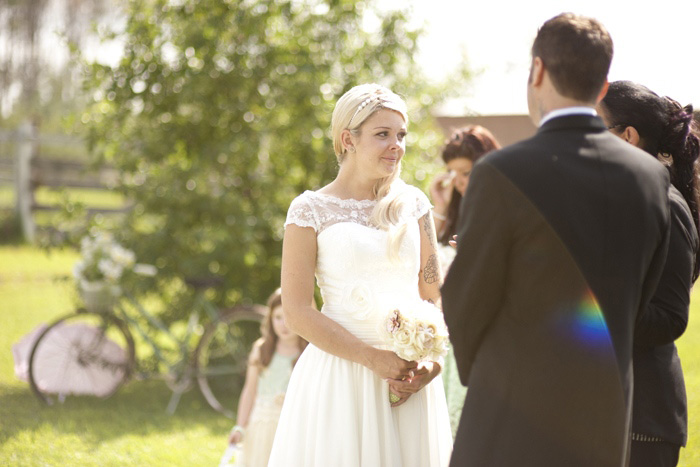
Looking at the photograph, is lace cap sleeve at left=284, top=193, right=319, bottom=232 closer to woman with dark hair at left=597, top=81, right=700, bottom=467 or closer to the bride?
the bride

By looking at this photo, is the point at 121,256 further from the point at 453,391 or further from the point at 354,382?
the point at 354,382

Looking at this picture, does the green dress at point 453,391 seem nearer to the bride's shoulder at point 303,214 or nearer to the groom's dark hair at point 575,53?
the bride's shoulder at point 303,214

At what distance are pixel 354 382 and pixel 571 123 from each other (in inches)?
55.9

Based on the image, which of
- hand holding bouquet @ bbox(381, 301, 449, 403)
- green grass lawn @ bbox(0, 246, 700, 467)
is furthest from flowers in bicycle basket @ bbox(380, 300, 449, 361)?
green grass lawn @ bbox(0, 246, 700, 467)

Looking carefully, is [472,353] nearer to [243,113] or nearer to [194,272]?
[194,272]

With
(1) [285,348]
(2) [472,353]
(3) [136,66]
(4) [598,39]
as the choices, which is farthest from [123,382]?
(4) [598,39]

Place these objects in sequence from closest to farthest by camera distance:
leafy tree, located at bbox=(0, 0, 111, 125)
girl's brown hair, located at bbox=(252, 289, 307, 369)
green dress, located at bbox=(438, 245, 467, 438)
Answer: green dress, located at bbox=(438, 245, 467, 438), girl's brown hair, located at bbox=(252, 289, 307, 369), leafy tree, located at bbox=(0, 0, 111, 125)

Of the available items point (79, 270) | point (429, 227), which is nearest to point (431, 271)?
point (429, 227)

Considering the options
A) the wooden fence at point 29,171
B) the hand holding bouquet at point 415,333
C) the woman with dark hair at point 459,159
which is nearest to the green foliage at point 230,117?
the woman with dark hair at point 459,159

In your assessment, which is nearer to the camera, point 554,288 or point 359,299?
point 554,288

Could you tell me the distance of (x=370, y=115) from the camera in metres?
3.20

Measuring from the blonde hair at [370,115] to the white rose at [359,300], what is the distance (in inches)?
6.6

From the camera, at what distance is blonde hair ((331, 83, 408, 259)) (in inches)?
126

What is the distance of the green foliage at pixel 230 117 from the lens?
7363 mm
